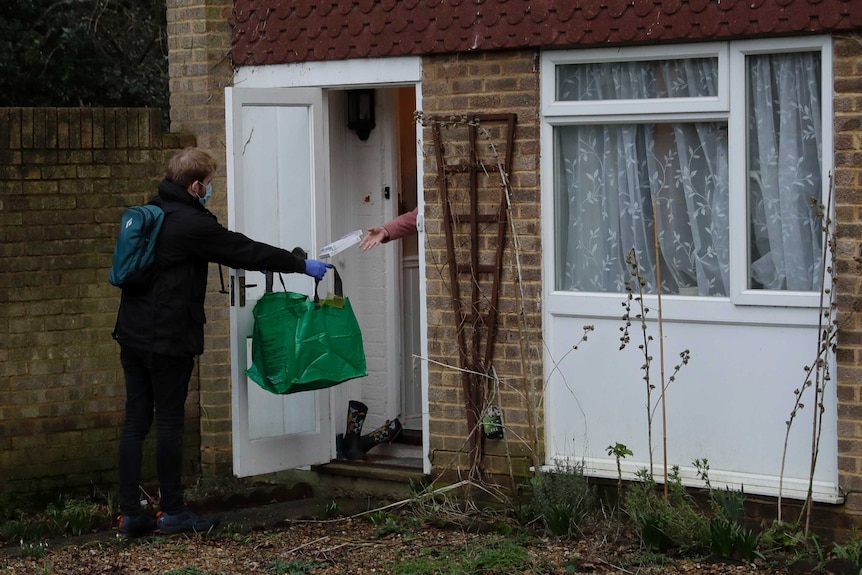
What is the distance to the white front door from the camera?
692 cm

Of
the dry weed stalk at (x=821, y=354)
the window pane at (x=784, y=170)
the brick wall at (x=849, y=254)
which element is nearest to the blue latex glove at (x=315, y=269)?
the window pane at (x=784, y=170)

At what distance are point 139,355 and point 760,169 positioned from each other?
3057 mm

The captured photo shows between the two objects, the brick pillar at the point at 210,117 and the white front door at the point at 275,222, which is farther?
the brick pillar at the point at 210,117

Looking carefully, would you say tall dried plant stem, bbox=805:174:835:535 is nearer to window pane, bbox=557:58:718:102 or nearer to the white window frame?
the white window frame

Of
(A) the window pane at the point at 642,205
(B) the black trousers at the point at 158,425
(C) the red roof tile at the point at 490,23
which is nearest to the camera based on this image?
(C) the red roof tile at the point at 490,23

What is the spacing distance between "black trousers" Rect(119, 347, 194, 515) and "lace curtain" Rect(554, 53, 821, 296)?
2.01m

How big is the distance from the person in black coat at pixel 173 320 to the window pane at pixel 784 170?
2111 millimetres

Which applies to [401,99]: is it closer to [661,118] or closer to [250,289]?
[250,289]

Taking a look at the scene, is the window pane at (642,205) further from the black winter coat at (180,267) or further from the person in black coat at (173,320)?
the black winter coat at (180,267)

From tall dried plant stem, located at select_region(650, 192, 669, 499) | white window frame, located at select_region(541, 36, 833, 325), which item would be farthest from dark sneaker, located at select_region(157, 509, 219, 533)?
tall dried plant stem, located at select_region(650, 192, 669, 499)

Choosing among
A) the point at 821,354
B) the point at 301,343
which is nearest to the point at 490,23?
the point at 301,343

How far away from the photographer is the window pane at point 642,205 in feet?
20.7

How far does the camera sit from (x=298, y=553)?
6.23 meters

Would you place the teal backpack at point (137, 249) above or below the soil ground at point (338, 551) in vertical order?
above
